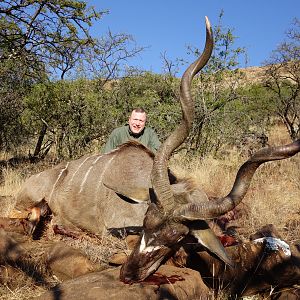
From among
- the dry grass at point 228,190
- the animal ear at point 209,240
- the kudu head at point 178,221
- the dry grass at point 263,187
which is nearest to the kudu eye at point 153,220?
the kudu head at point 178,221

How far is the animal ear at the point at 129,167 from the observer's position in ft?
13.7

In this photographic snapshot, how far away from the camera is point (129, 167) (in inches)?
172

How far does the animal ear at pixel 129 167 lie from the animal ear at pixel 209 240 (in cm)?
105

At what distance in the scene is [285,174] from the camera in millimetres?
6281

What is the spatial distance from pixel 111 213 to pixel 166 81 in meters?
4.69

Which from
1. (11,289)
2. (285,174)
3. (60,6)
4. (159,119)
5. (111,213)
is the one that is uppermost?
(60,6)

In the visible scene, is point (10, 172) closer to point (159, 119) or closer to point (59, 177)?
point (59, 177)

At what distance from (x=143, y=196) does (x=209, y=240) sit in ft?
2.67

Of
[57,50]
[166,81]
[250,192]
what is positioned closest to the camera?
[250,192]

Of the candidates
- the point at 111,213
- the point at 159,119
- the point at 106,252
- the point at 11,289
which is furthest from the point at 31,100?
the point at 11,289

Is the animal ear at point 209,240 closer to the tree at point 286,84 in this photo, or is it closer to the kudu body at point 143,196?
the kudu body at point 143,196

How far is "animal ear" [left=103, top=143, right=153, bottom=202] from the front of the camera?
4183 millimetres

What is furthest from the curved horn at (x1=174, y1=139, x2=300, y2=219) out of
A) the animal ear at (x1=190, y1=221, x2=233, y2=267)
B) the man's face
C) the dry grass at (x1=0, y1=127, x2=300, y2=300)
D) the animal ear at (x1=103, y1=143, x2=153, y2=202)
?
the man's face

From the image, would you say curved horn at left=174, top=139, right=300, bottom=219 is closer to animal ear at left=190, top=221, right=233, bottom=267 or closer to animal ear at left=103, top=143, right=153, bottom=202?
animal ear at left=190, top=221, right=233, bottom=267
